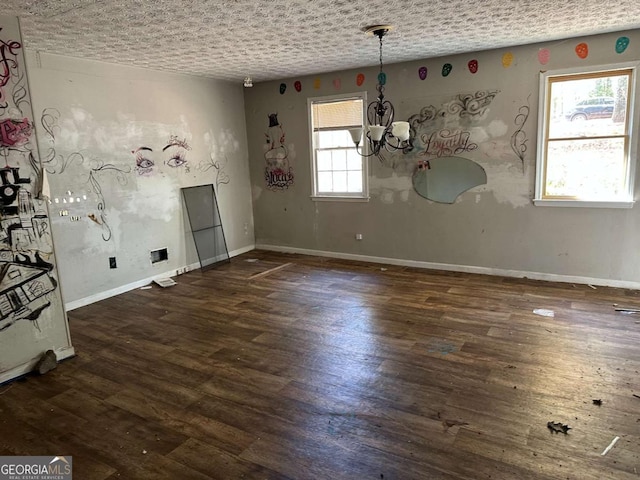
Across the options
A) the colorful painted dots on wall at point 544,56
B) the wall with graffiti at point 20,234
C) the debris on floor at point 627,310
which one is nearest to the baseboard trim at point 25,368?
the wall with graffiti at point 20,234

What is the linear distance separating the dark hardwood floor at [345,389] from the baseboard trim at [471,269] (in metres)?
0.18

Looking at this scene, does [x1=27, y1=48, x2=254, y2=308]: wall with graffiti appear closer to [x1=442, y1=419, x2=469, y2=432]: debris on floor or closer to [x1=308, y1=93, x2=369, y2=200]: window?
[x1=308, y1=93, x2=369, y2=200]: window

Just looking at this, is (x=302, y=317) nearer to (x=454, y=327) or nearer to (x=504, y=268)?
(x=454, y=327)

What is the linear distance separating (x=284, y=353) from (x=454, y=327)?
147 centimetres

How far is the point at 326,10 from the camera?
10.6 feet

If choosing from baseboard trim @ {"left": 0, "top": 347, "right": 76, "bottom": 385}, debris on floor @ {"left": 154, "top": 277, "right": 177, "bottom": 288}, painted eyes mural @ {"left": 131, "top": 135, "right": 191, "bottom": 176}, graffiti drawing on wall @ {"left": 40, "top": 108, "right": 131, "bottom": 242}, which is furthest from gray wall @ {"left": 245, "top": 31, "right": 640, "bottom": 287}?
baseboard trim @ {"left": 0, "top": 347, "right": 76, "bottom": 385}

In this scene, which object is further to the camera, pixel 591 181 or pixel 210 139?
pixel 210 139

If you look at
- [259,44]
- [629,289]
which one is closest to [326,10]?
[259,44]

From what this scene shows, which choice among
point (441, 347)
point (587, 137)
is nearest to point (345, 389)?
point (441, 347)

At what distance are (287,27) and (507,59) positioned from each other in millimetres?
2541

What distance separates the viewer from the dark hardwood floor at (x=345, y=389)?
219 cm

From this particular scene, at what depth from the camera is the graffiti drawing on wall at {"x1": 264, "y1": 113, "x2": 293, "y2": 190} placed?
6387 millimetres

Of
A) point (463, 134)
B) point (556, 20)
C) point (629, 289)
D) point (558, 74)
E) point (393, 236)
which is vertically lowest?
point (629, 289)

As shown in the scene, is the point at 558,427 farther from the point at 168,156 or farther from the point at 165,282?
the point at 168,156
